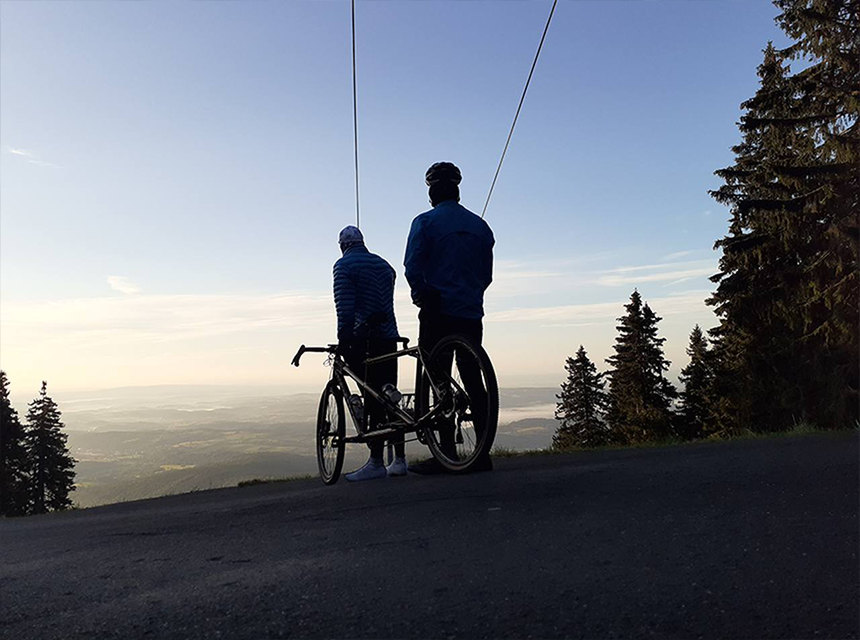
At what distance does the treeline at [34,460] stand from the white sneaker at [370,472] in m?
38.3

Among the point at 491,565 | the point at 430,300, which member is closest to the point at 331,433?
the point at 430,300

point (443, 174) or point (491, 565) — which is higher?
point (443, 174)

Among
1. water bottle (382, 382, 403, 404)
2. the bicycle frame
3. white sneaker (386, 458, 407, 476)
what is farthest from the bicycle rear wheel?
water bottle (382, 382, 403, 404)

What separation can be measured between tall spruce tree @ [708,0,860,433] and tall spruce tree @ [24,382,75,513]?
121ft

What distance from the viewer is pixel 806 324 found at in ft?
71.1

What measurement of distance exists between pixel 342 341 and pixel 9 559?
3834 millimetres

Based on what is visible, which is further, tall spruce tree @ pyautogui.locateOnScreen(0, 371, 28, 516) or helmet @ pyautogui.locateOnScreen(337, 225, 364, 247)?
tall spruce tree @ pyautogui.locateOnScreen(0, 371, 28, 516)

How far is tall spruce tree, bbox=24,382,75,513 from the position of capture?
138 ft

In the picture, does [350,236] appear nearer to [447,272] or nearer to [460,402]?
[447,272]

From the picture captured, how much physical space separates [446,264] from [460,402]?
153cm

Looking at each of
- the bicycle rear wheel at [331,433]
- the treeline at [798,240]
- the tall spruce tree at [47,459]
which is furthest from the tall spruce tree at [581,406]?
the bicycle rear wheel at [331,433]

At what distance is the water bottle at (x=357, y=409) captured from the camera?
7.90 metres

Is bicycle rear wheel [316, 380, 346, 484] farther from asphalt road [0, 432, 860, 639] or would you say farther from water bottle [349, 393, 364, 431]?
asphalt road [0, 432, 860, 639]

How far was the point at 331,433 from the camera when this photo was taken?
8508 mm
